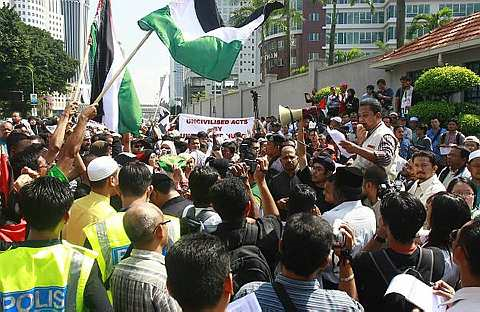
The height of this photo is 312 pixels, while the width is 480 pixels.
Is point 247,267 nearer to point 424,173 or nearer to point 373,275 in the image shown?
point 373,275

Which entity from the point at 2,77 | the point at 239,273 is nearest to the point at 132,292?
the point at 239,273

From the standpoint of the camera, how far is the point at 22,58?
51156 millimetres

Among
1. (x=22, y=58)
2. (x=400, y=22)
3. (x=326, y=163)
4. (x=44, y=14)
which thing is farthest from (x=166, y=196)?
(x=44, y=14)

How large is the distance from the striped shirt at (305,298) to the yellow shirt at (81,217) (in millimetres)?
1871

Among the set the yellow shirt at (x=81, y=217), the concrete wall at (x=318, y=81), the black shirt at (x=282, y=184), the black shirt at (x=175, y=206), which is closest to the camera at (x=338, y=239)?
the black shirt at (x=175, y=206)

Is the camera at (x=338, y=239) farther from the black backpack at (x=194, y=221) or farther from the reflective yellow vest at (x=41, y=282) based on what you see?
the reflective yellow vest at (x=41, y=282)

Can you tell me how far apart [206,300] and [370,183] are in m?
2.78

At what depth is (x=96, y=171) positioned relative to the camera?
454cm

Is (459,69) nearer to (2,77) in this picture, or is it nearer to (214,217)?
(214,217)

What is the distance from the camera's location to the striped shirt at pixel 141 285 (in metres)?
3.08

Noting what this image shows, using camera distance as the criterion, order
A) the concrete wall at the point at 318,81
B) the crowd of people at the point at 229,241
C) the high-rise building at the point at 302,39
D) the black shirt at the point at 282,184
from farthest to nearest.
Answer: the high-rise building at the point at 302,39, the concrete wall at the point at 318,81, the black shirt at the point at 282,184, the crowd of people at the point at 229,241

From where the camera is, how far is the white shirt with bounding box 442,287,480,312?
2.45 m

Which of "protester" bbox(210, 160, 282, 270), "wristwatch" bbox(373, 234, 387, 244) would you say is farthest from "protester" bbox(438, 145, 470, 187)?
"protester" bbox(210, 160, 282, 270)

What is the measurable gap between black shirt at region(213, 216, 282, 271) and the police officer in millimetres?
906
